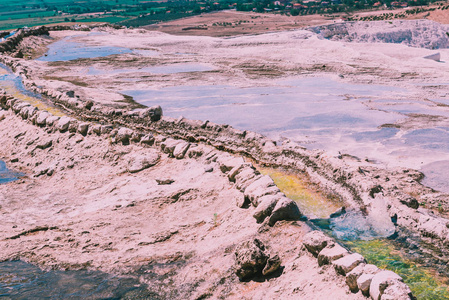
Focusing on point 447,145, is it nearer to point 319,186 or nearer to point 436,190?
point 436,190

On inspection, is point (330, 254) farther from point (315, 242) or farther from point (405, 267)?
point (405, 267)

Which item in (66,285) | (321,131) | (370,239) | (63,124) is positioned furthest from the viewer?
(321,131)

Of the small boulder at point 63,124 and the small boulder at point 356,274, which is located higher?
the small boulder at point 356,274

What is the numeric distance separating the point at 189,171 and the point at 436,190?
15.9 feet

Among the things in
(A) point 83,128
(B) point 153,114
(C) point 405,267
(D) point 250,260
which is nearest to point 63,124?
(A) point 83,128

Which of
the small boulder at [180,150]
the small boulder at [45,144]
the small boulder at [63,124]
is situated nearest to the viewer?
the small boulder at [180,150]

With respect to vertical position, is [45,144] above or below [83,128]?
below

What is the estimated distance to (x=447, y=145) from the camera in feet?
38.0

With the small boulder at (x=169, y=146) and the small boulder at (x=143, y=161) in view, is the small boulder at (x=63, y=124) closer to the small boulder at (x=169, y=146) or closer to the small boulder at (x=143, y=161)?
the small boulder at (x=143, y=161)

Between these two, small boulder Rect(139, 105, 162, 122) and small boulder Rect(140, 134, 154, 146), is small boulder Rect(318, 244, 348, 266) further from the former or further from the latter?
small boulder Rect(139, 105, 162, 122)

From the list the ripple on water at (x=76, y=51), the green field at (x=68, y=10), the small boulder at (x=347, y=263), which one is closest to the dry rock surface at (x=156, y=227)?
the small boulder at (x=347, y=263)

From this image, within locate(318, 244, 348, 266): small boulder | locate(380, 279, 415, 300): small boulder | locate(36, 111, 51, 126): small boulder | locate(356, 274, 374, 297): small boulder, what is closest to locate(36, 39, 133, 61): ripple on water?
locate(36, 111, 51, 126): small boulder

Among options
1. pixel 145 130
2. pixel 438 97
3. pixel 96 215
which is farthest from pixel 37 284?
pixel 438 97

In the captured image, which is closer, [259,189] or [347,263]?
[347,263]
